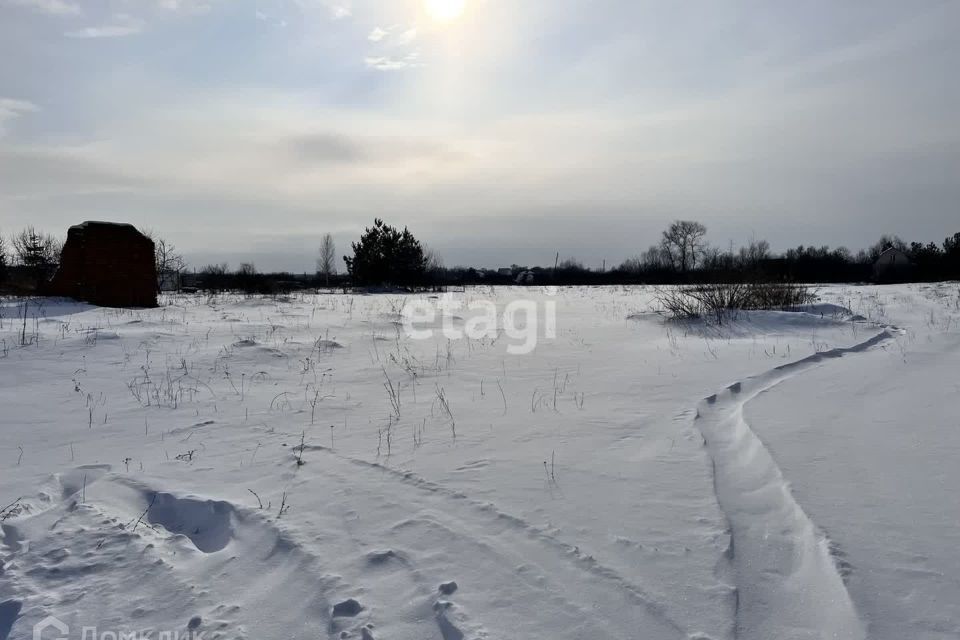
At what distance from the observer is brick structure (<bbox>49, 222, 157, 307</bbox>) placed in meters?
13.3

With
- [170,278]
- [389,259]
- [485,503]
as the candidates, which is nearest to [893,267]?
[389,259]

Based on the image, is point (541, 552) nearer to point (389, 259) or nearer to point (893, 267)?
point (389, 259)

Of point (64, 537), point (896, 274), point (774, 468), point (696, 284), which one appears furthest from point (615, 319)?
point (896, 274)

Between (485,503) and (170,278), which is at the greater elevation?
(170,278)

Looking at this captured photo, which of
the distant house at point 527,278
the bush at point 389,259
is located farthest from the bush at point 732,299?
the distant house at point 527,278

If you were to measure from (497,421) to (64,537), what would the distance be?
2914 mm

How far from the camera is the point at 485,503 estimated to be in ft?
9.41

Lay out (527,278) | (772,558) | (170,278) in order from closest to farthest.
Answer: (772,558) → (170,278) → (527,278)

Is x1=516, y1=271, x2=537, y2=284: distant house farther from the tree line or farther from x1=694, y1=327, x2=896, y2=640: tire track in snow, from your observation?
x1=694, y1=327, x2=896, y2=640: tire track in snow

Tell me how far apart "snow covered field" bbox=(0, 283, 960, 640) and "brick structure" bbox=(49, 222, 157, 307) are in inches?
338

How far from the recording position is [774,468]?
318 centimetres

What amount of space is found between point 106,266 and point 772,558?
631 inches

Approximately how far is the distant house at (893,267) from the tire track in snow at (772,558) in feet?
159

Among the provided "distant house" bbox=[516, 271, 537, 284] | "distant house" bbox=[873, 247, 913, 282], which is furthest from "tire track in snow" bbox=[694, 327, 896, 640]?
"distant house" bbox=[516, 271, 537, 284]
